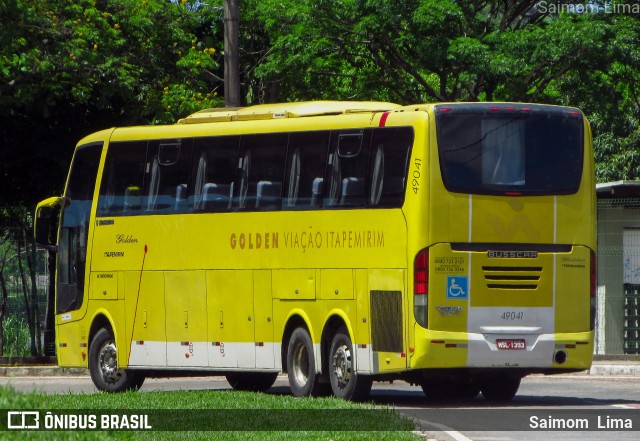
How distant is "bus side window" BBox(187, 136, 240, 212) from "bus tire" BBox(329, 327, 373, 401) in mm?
2775

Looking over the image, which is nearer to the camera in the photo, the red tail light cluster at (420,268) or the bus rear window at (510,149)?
the red tail light cluster at (420,268)

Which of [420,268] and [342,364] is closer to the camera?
[420,268]

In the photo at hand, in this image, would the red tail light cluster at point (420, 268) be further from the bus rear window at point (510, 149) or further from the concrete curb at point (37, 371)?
the concrete curb at point (37, 371)

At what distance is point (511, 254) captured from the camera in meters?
18.2

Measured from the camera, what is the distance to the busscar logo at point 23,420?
11.2 m

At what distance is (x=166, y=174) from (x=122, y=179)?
1.08 m

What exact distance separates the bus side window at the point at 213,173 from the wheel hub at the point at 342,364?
290cm

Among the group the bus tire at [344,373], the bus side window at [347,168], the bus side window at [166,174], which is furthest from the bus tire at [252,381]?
the bus side window at [347,168]

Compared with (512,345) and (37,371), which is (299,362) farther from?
(37,371)

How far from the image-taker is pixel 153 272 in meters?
22.0

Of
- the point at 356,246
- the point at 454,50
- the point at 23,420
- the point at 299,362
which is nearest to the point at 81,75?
the point at 454,50

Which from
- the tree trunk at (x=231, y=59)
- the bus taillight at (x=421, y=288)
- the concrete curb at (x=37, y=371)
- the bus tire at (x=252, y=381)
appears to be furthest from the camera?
the concrete curb at (x=37, y=371)

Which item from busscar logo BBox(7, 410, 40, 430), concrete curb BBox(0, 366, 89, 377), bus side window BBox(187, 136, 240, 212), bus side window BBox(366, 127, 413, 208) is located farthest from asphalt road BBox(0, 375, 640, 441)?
busscar logo BBox(7, 410, 40, 430)


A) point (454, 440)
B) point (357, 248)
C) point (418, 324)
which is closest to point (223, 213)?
point (357, 248)
